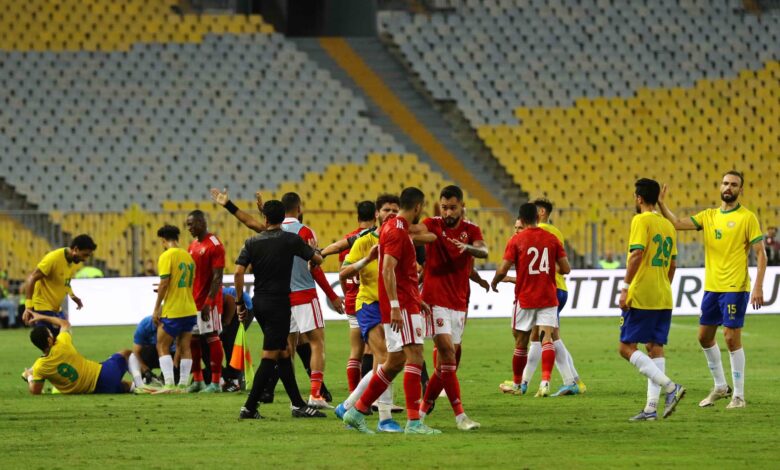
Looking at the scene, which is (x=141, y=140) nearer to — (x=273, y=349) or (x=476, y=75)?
(x=476, y=75)

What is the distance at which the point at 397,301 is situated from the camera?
10203mm

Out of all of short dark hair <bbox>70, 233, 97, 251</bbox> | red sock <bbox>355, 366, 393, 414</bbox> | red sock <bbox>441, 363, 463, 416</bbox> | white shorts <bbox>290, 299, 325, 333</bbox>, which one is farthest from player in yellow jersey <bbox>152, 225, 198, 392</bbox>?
red sock <bbox>441, 363, 463, 416</bbox>

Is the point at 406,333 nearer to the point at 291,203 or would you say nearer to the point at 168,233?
the point at 291,203

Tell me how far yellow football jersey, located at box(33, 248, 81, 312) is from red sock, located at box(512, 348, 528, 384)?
5.31 meters

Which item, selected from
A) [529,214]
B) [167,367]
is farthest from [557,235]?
[167,367]

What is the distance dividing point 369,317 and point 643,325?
2318mm

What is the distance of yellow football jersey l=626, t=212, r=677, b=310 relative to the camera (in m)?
11.3

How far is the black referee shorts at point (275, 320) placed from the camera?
11570 mm

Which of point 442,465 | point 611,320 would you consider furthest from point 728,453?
point 611,320

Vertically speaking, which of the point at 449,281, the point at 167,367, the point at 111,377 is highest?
the point at 449,281

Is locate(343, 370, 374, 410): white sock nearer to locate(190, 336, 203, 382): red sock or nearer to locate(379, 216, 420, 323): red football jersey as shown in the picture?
locate(379, 216, 420, 323): red football jersey

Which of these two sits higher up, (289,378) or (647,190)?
(647,190)

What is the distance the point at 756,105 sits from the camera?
128ft

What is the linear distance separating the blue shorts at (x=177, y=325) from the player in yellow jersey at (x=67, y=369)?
0.55 m
